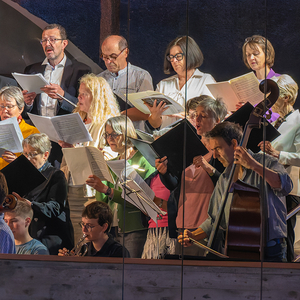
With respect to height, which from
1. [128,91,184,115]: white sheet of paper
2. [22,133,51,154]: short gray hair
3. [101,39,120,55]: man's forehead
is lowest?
A: [22,133,51,154]: short gray hair

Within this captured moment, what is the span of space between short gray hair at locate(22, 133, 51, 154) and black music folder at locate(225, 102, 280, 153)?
59.6 inches

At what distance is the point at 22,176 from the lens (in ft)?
12.9

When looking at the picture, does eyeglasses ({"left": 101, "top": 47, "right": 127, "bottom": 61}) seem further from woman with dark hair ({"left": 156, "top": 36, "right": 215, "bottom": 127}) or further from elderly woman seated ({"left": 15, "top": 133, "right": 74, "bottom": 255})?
elderly woman seated ({"left": 15, "top": 133, "right": 74, "bottom": 255})

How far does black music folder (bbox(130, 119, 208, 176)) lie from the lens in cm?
374

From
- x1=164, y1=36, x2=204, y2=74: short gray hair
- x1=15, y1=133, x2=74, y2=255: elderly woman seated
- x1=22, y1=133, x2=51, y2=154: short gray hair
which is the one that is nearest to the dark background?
x1=164, y1=36, x2=204, y2=74: short gray hair

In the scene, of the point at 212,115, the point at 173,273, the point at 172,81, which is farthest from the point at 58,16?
the point at 173,273

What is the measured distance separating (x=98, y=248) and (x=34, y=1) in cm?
210

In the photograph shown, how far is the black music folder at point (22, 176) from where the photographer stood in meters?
3.92

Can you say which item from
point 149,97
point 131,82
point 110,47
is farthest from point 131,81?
point 110,47

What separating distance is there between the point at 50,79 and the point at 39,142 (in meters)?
0.54

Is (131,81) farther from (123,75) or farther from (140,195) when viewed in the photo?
(140,195)

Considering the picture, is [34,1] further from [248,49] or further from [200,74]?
[248,49]

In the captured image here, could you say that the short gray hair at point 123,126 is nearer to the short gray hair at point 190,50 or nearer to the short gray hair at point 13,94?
the short gray hair at point 190,50

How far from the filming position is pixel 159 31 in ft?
12.6
